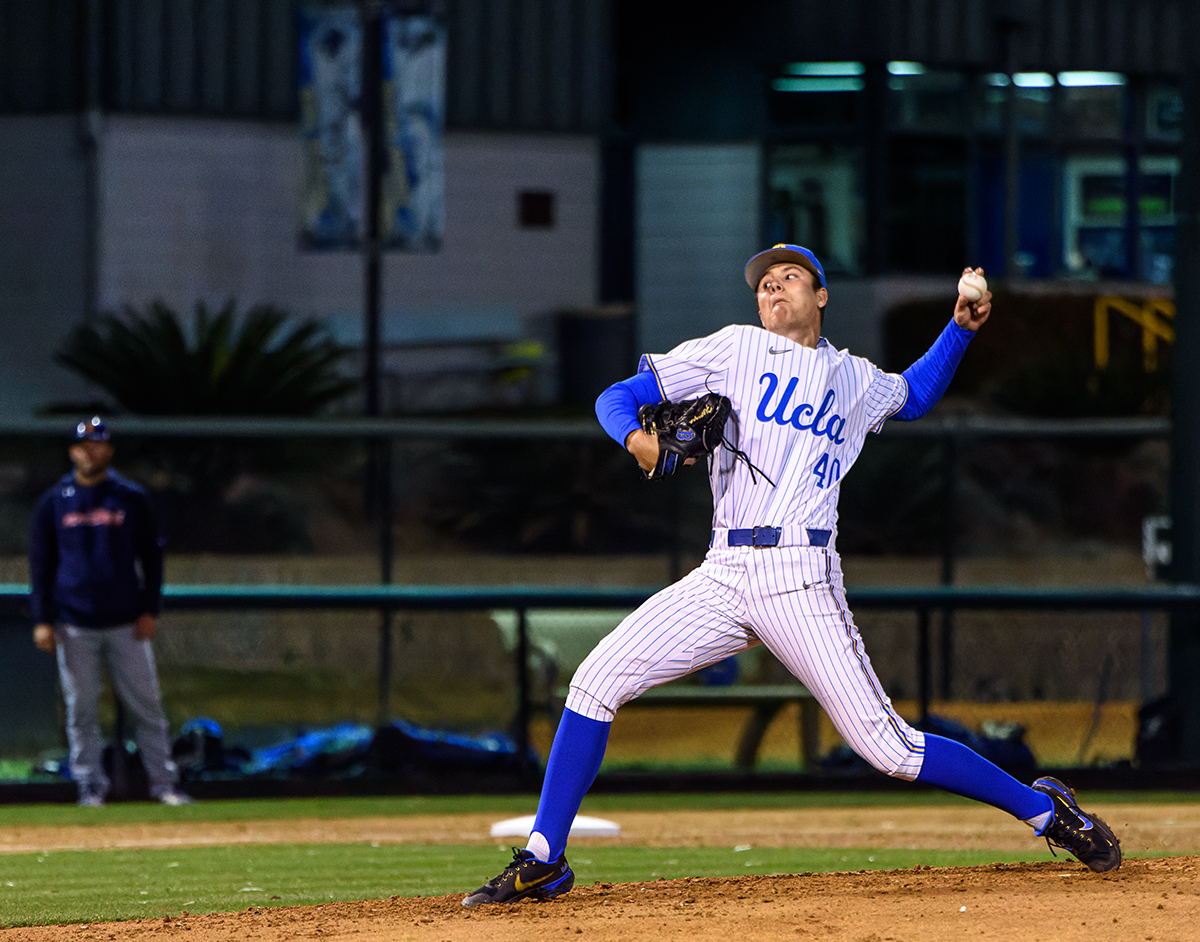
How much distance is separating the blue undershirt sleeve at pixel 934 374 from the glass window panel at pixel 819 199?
14.0 meters

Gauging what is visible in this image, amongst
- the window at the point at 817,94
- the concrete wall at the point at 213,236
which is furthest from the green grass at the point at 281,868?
the window at the point at 817,94

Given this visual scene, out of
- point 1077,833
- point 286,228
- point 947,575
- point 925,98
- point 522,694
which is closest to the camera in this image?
point 1077,833

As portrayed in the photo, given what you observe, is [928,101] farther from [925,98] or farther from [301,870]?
[301,870]

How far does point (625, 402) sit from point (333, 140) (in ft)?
40.9

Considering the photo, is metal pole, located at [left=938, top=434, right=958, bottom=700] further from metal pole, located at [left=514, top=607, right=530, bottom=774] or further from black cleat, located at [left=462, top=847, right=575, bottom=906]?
black cleat, located at [left=462, top=847, right=575, bottom=906]

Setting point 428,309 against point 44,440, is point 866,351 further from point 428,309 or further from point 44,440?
point 44,440

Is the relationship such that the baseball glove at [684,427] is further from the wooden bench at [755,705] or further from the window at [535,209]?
A: the window at [535,209]

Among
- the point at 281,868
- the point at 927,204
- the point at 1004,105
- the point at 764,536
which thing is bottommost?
the point at 281,868

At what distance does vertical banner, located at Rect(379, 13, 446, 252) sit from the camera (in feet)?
55.0

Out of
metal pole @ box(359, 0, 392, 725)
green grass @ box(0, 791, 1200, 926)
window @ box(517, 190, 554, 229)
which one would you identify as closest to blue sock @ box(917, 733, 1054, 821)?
green grass @ box(0, 791, 1200, 926)

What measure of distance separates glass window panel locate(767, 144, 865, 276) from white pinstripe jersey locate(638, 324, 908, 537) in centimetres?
1427

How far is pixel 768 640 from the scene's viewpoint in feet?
15.6

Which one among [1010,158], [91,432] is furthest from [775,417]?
[1010,158]

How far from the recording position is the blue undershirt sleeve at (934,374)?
5.11 meters
